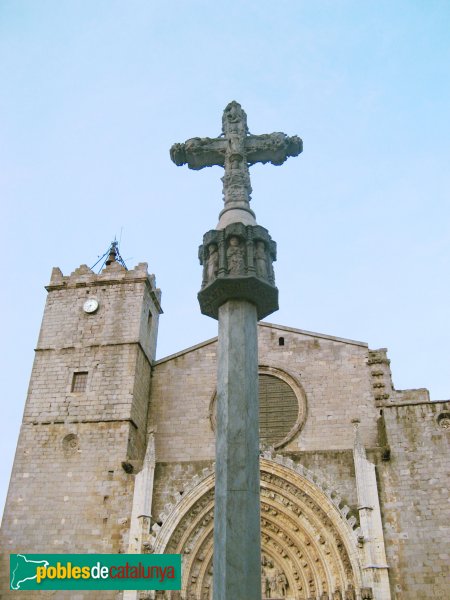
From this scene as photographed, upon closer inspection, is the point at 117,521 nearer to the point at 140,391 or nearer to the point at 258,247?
the point at 140,391

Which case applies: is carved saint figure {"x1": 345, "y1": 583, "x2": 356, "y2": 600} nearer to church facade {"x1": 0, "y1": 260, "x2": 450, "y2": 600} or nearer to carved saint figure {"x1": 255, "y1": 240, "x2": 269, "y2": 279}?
church facade {"x1": 0, "y1": 260, "x2": 450, "y2": 600}

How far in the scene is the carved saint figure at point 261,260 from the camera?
6.83m

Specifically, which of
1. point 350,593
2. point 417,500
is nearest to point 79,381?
point 350,593

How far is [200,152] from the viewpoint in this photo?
808cm

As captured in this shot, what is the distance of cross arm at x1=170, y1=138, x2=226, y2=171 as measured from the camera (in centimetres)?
807

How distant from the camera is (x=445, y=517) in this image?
525 inches

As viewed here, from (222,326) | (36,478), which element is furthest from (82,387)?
(222,326)

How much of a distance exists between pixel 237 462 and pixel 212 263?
→ 92.3 inches

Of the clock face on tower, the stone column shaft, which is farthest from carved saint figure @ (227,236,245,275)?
the clock face on tower

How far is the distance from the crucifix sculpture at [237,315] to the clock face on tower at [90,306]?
11.1 m

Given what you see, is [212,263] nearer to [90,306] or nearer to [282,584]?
[282,584]

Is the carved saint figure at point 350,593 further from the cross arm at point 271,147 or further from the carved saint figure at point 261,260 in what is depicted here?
the cross arm at point 271,147

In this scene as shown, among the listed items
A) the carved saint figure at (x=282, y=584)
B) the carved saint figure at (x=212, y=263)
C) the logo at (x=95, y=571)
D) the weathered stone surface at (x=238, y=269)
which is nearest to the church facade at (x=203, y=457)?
the carved saint figure at (x=282, y=584)

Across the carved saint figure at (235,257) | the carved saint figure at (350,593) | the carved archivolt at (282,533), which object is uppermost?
the carved saint figure at (235,257)
